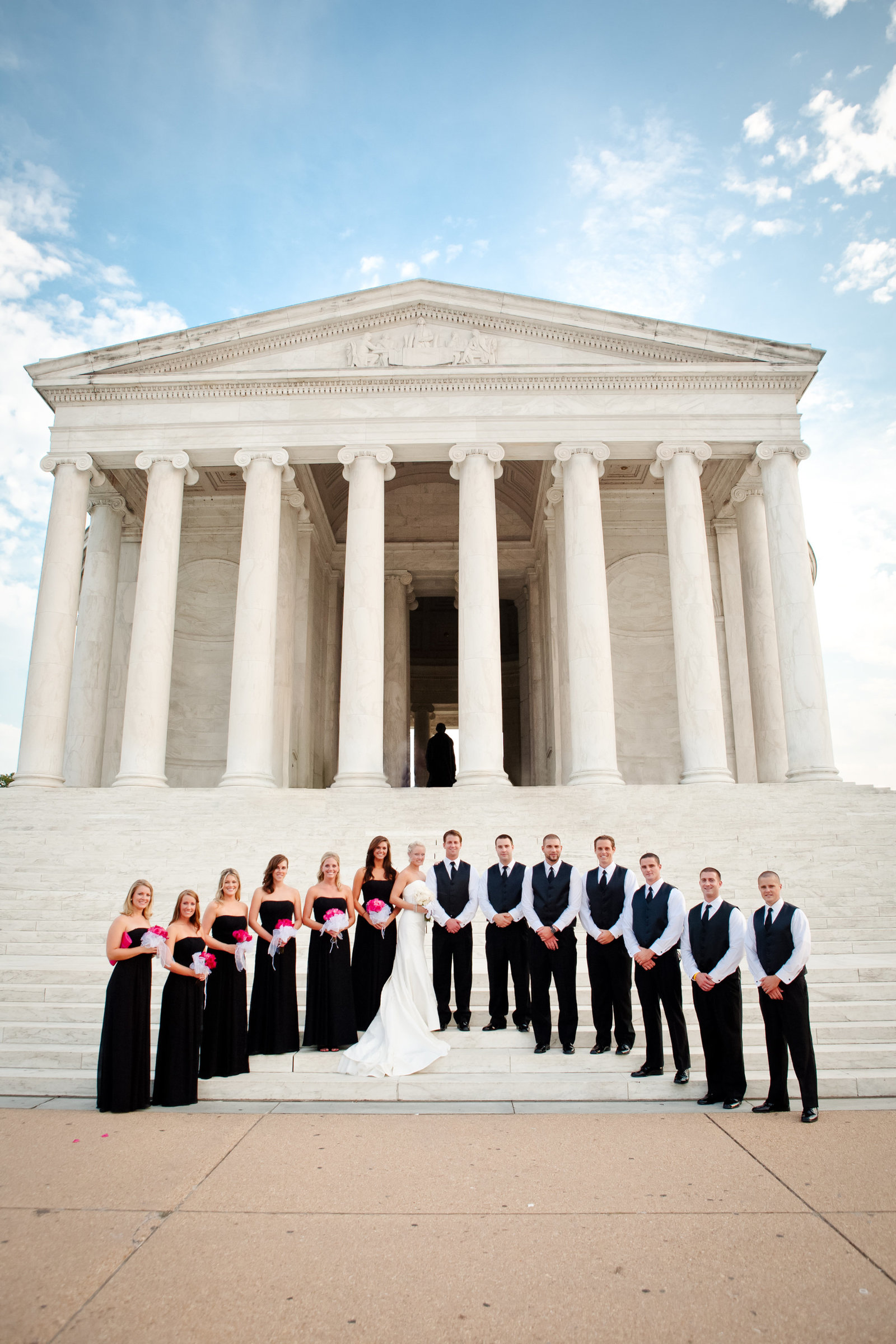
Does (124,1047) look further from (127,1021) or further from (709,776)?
(709,776)

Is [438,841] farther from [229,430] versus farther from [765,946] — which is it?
[229,430]

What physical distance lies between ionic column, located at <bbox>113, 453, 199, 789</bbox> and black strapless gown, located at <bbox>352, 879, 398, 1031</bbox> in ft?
56.3

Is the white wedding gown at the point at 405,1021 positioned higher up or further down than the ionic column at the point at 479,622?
further down

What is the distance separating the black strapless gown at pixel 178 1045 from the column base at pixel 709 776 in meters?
20.4

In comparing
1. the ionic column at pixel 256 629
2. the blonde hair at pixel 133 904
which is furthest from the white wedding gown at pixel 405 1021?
the ionic column at pixel 256 629

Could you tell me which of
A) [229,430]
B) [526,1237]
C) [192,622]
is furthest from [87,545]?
[526,1237]

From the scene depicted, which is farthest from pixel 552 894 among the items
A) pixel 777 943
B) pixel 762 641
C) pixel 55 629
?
pixel 762 641

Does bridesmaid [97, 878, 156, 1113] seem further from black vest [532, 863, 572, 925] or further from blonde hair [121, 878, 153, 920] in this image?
black vest [532, 863, 572, 925]

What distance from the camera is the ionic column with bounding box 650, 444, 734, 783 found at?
1128 inches

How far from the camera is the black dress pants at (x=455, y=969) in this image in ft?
42.9

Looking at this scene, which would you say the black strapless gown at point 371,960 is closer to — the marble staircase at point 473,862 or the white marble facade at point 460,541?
the marble staircase at point 473,862

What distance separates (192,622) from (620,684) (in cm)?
1812

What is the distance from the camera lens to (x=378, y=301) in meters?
31.8

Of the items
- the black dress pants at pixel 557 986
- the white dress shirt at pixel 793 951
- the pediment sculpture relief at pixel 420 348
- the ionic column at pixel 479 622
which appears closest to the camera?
the white dress shirt at pixel 793 951
